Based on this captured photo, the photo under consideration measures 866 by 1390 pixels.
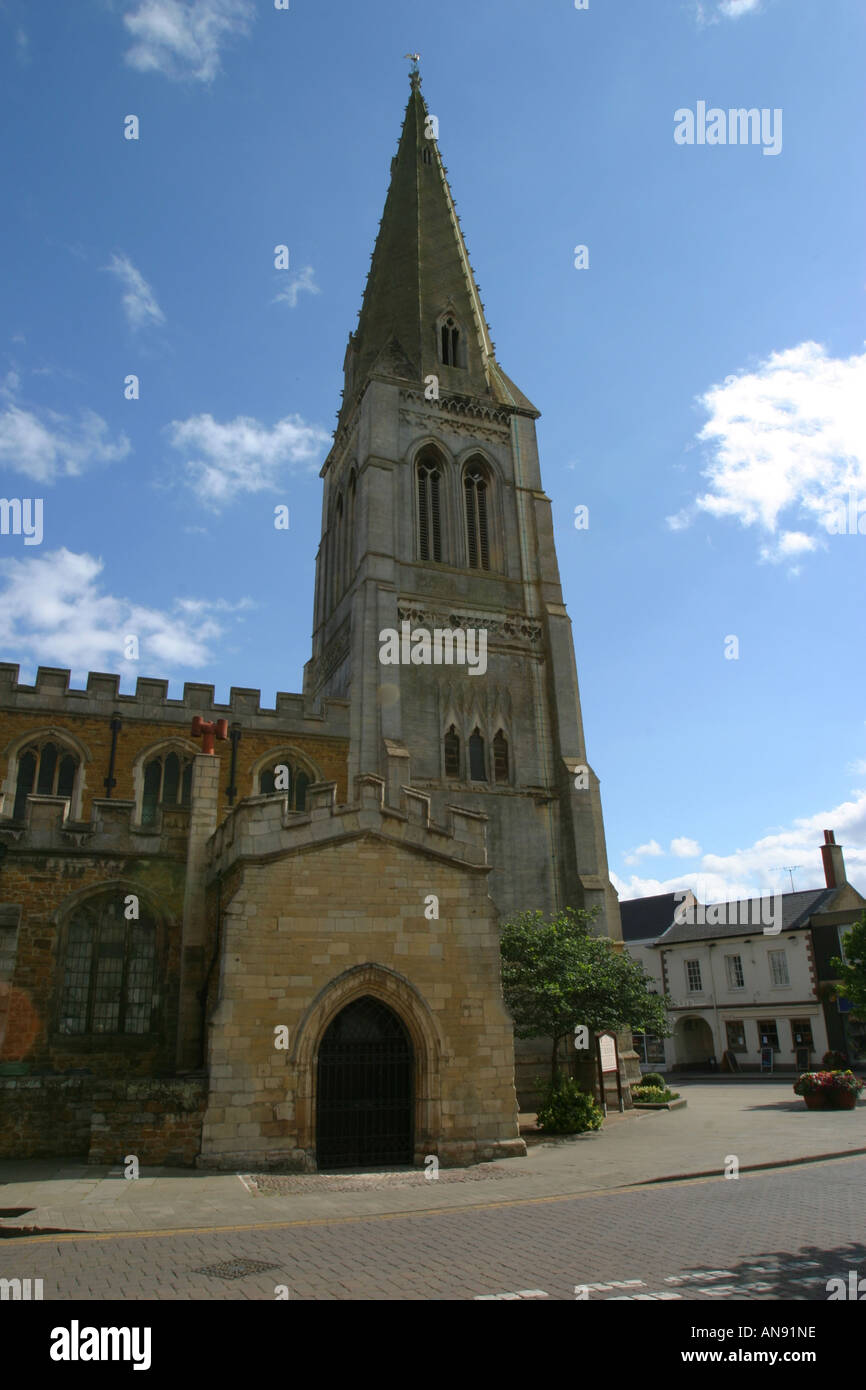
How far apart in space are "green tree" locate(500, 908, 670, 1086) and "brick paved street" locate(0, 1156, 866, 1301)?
334 inches

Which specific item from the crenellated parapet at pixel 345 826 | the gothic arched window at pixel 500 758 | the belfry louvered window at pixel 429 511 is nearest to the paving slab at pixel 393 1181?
the crenellated parapet at pixel 345 826

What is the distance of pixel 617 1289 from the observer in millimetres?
6855

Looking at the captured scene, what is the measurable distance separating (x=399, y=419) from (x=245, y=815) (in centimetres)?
2252

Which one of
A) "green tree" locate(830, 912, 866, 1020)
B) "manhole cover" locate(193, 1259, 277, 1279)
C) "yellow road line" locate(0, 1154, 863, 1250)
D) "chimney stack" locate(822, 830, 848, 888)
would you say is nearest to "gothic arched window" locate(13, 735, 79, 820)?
"yellow road line" locate(0, 1154, 863, 1250)

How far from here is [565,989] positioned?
64.8ft

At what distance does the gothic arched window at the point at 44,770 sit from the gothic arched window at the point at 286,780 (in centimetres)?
545

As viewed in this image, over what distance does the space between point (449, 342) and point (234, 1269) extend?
36478 mm

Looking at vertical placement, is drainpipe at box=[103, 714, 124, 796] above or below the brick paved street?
above

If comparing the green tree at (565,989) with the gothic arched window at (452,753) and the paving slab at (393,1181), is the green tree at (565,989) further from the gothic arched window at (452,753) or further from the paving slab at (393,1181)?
the gothic arched window at (452,753)

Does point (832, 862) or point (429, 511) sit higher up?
point (429, 511)

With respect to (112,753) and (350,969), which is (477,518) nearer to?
(112,753)

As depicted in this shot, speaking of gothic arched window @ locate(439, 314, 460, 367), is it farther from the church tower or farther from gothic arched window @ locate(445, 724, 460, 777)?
gothic arched window @ locate(445, 724, 460, 777)

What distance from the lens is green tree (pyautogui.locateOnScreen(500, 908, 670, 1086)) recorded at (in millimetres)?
20047

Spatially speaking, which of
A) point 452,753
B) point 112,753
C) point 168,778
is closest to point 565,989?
point 452,753
